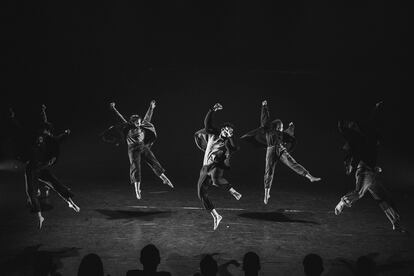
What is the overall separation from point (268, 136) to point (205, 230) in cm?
290

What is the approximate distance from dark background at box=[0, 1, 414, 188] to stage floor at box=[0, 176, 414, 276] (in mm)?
4812

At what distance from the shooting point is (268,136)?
1186 cm

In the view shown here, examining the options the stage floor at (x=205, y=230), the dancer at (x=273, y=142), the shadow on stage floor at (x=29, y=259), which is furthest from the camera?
the dancer at (x=273, y=142)

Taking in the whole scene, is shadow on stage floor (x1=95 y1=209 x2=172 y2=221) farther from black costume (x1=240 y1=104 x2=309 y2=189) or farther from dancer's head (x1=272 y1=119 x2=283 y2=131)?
dancer's head (x1=272 y1=119 x2=283 y2=131)

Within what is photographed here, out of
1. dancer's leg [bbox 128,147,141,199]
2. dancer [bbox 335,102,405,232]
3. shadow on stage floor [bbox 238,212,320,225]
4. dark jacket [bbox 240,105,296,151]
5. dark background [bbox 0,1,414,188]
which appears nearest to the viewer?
dancer [bbox 335,102,405,232]

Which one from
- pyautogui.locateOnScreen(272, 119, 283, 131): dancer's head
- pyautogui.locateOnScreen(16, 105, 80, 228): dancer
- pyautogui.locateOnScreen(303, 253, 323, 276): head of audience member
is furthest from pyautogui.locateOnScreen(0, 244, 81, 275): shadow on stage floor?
pyautogui.locateOnScreen(272, 119, 283, 131): dancer's head

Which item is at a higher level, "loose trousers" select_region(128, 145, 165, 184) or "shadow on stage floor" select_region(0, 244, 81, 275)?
"loose trousers" select_region(128, 145, 165, 184)

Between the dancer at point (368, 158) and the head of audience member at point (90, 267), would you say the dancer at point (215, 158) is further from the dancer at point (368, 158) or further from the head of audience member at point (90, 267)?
the head of audience member at point (90, 267)

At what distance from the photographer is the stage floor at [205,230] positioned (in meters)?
8.35

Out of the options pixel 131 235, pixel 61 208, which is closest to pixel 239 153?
pixel 61 208

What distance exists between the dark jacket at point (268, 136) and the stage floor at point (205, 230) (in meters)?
1.35

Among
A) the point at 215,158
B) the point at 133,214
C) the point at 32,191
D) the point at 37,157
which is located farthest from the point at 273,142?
the point at 32,191

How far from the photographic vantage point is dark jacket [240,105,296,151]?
11.7 metres

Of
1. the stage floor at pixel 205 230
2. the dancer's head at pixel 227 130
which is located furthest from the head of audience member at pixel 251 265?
the dancer's head at pixel 227 130
